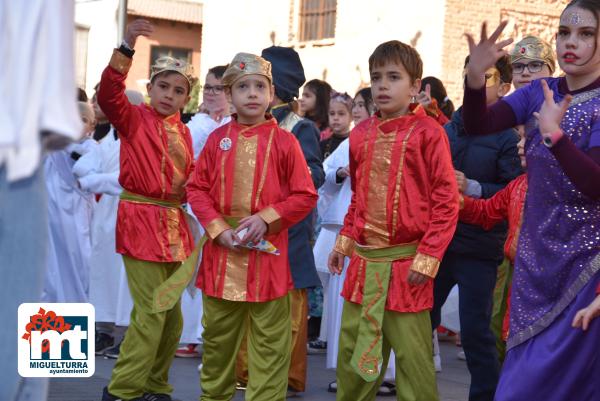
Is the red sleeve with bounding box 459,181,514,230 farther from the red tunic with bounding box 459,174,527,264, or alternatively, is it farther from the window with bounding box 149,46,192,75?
the window with bounding box 149,46,192,75

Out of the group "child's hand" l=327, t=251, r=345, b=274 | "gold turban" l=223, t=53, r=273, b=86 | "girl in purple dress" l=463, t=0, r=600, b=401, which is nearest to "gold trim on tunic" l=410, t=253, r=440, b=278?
"child's hand" l=327, t=251, r=345, b=274

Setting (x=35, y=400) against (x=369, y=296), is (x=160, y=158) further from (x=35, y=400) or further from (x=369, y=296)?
(x=35, y=400)

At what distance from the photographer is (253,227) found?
5.09m

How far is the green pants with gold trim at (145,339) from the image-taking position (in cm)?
561

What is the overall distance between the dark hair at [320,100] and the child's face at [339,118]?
6.8 inches

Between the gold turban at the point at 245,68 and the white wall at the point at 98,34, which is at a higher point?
the white wall at the point at 98,34

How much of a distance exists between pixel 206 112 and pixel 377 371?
3.87m

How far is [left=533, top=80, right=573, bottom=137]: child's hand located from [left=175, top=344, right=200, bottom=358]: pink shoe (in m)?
4.53

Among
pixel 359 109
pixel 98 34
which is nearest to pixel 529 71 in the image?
pixel 359 109

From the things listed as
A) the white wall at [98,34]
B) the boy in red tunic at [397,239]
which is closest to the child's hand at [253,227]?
the boy in red tunic at [397,239]

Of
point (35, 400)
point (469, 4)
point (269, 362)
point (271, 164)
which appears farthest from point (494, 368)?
point (469, 4)

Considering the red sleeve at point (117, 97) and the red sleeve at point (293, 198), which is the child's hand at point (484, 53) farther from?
the red sleeve at point (117, 97)

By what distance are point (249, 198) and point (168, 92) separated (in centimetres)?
114

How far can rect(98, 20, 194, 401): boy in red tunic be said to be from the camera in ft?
18.5
